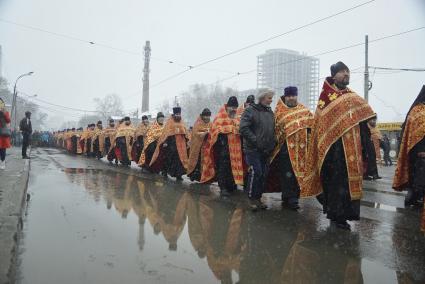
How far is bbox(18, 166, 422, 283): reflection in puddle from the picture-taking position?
11.2ft

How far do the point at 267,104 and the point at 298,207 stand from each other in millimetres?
1607

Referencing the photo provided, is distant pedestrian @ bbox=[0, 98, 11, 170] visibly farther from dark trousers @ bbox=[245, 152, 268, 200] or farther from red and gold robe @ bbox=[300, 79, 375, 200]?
red and gold robe @ bbox=[300, 79, 375, 200]

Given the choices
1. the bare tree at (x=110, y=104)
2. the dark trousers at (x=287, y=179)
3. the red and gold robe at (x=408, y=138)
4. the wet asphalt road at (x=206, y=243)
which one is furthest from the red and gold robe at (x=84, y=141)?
the bare tree at (x=110, y=104)

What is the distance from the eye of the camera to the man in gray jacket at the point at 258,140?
6.13 m

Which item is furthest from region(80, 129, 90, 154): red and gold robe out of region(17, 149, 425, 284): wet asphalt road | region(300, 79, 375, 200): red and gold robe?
→ region(300, 79, 375, 200): red and gold robe

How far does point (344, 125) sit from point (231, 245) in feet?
6.47

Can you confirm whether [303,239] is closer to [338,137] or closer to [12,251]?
[338,137]

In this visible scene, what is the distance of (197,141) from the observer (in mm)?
9367

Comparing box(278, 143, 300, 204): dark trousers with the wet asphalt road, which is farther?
box(278, 143, 300, 204): dark trousers

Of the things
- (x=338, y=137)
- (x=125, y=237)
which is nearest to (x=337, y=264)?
(x=338, y=137)

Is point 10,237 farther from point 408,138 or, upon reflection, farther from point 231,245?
point 408,138

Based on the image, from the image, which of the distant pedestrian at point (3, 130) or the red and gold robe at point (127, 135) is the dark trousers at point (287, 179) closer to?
the distant pedestrian at point (3, 130)

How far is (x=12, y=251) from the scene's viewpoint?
11.2ft

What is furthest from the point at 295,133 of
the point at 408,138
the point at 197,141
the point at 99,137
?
the point at 99,137
